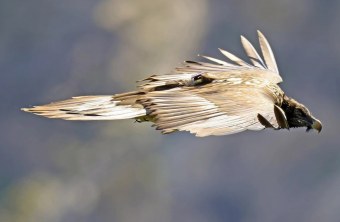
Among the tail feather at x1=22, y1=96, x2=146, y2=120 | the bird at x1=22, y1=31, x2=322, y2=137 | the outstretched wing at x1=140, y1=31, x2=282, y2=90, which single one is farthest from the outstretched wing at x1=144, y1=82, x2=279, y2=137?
the outstretched wing at x1=140, y1=31, x2=282, y2=90

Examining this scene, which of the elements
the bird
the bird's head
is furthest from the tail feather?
the bird's head

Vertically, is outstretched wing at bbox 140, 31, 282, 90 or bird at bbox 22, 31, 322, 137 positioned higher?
outstretched wing at bbox 140, 31, 282, 90

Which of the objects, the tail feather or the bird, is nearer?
the bird

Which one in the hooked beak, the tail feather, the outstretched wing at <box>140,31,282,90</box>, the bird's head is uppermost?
the outstretched wing at <box>140,31,282,90</box>

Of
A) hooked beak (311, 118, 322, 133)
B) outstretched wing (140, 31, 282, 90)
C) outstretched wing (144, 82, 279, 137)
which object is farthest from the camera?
outstretched wing (140, 31, 282, 90)

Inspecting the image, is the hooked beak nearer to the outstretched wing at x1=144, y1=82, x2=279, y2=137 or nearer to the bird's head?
the bird's head

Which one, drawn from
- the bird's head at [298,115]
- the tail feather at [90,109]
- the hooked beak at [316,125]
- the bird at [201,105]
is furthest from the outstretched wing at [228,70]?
the hooked beak at [316,125]

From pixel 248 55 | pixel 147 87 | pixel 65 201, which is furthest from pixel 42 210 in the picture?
pixel 147 87

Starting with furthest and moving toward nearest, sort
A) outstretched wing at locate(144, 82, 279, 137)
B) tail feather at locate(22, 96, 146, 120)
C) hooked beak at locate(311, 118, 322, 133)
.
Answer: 1. hooked beak at locate(311, 118, 322, 133)
2. tail feather at locate(22, 96, 146, 120)
3. outstretched wing at locate(144, 82, 279, 137)

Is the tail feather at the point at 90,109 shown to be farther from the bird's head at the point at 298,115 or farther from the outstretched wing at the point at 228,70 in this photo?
the bird's head at the point at 298,115

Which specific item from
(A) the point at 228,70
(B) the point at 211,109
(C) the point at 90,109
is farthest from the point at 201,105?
(A) the point at 228,70
